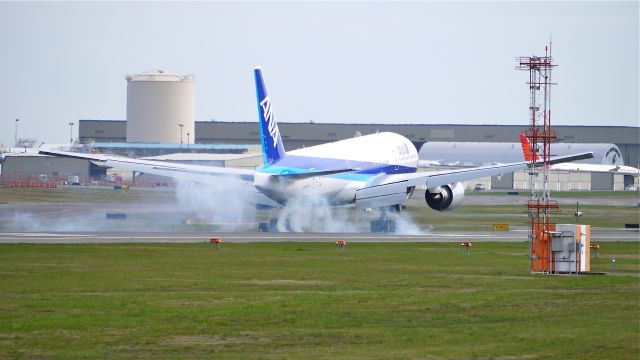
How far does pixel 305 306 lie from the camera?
35469 mm

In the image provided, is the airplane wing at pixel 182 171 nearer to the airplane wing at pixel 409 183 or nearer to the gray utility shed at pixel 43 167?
the airplane wing at pixel 409 183

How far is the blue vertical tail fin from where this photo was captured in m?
71.8

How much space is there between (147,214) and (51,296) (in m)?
51.0

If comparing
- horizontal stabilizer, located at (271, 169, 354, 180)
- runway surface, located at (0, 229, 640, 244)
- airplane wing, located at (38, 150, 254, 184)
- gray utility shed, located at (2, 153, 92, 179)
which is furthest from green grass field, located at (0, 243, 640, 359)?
gray utility shed, located at (2, 153, 92, 179)

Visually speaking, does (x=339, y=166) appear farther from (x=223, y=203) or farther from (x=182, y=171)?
(x=182, y=171)

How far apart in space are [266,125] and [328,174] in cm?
461

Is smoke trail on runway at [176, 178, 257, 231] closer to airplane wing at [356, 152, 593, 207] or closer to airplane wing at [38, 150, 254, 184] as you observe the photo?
airplane wing at [38, 150, 254, 184]

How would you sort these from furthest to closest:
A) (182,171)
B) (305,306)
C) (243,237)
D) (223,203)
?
(223,203), (182,171), (243,237), (305,306)

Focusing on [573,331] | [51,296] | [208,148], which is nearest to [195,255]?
[51,296]

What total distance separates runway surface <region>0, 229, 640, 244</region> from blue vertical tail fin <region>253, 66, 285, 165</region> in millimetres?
5016

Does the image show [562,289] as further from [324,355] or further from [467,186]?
[467,186]

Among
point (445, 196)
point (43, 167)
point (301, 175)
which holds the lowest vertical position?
point (445, 196)

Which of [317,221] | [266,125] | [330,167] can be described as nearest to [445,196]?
[330,167]

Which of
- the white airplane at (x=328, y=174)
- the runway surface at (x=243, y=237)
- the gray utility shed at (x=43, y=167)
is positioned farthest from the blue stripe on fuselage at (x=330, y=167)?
the gray utility shed at (x=43, y=167)
